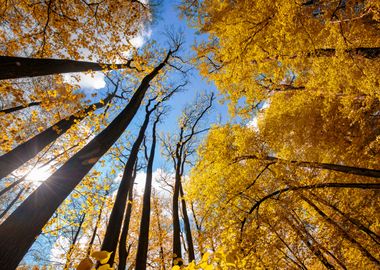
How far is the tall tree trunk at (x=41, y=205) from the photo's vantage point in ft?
6.80

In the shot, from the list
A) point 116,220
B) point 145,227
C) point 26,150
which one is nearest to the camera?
point 116,220

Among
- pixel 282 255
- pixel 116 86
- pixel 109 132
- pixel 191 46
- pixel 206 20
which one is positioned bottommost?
pixel 282 255

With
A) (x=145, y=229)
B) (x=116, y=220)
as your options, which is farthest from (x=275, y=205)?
(x=116, y=220)

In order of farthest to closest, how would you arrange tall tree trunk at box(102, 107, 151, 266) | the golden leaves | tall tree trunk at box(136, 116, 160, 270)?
tall tree trunk at box(136, 116, 160, 270) → tall tree trunk at box(102, 107, 151, 266) → the golden leaves

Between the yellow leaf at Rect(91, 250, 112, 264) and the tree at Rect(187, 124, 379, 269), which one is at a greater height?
the tree at Rect(187, 124, 379, 269)

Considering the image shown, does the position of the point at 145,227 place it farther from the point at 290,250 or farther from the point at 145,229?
the point at 290,250

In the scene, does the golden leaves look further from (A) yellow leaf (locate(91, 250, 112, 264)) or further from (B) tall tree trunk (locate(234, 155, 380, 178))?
(B) tall tree trunk (locate(234, 155, 380, 178))

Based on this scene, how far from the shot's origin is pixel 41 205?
8.20ft

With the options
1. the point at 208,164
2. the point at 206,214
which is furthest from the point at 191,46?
the point at 206,214

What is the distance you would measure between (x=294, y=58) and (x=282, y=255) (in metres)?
5.12

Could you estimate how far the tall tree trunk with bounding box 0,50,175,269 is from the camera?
6.80 feet

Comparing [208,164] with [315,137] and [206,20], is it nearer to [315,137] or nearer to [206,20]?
[315,137]

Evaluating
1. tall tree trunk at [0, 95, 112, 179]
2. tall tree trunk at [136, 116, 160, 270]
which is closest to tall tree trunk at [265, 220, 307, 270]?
tall tree trunk at [136, 116, 160, 270]

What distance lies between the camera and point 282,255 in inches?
229
